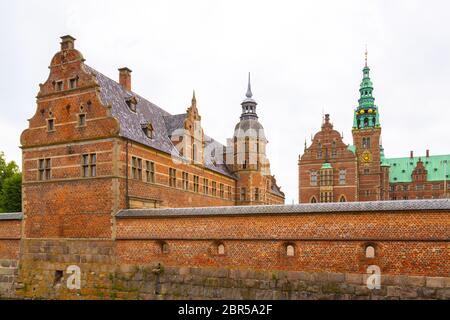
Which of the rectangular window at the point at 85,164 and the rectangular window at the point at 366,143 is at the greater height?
the rectangular window at the point at 366,143

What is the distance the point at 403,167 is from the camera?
77.6 metres

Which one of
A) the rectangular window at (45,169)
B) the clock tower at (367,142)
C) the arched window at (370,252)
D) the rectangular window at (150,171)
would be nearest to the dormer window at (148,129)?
the rectangular window at (150,171)

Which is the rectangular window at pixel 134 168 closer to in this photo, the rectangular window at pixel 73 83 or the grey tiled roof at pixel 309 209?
the grey tiled roof at pixel 309 209

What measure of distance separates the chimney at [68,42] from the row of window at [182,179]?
727cm

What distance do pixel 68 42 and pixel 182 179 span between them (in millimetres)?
10883

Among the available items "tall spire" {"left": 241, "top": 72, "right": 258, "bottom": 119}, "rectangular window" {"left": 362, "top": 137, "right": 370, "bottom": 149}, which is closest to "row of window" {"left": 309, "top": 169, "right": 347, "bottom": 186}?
"rectangular window" {"left": 362, "top": 137, "right": 370, "bottom": 149}

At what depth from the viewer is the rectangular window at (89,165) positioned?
22078 mm

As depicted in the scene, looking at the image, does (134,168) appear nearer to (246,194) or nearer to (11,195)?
(246,194)

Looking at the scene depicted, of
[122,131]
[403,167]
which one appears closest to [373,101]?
[403,167]

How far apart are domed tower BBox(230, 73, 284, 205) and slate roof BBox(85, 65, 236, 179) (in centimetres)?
675

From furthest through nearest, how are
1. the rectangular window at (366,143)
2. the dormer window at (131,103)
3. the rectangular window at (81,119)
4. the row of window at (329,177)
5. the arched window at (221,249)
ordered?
the rectangular window at (366,143), the row of window at (329,177), the dormer window at (131,103), the rectangular window at (81,119), the arched window at (221,249)

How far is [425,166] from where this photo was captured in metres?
76.8

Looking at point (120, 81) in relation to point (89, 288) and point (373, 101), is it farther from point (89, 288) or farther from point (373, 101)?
point (373, 101)

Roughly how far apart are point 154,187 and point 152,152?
208cm
